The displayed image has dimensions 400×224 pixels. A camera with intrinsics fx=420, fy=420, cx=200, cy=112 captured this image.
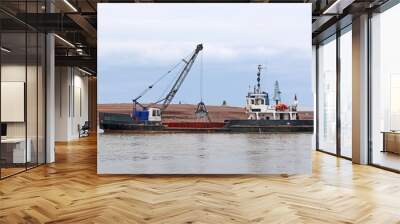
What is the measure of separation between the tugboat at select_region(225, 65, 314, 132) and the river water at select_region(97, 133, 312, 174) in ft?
0.45

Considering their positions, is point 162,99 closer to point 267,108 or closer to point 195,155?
point 195,155

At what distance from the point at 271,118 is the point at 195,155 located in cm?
144

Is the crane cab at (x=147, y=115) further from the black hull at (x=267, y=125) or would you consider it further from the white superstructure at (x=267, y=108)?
the white superstructure at (x=267, y=108)

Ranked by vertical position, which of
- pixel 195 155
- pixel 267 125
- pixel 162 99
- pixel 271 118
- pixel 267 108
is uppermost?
pixel 162 99

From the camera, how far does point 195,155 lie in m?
7.10

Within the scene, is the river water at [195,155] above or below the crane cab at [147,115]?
below

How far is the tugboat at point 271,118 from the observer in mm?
7117

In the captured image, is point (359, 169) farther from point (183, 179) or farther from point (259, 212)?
point (259, 212)

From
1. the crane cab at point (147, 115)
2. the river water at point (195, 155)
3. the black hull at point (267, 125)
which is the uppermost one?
the crane cab at point (147, 115)

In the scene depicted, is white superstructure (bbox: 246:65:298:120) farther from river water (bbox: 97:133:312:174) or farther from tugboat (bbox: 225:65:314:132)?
river water (bbox: 97:133:312:174)

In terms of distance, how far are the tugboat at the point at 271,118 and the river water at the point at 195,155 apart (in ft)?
0.45

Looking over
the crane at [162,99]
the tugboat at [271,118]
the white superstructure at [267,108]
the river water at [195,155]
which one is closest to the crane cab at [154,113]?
the crane at [162,99]

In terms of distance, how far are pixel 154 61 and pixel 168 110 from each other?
869 mm

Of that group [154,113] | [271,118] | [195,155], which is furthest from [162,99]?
[271,118]
